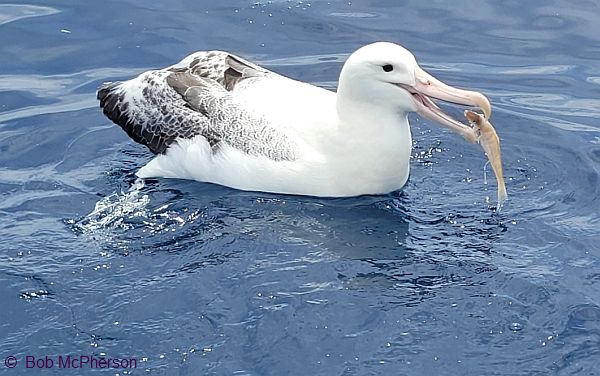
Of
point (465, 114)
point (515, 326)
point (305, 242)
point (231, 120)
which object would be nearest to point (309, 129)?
point (231, 120)

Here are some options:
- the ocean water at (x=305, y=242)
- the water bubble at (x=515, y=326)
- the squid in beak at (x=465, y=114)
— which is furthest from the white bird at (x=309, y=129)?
the water bubble at (x=515, y=326)

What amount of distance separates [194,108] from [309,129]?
1004mm

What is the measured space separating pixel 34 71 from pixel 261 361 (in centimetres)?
559

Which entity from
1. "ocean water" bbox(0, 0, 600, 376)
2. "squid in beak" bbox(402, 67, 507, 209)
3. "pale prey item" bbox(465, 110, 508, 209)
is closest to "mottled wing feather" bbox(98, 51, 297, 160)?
"ocean water" bbox(0, 0, 600, 376)

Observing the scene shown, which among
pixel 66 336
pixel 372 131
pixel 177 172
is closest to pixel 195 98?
pixel 177 172

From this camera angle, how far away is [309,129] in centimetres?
948

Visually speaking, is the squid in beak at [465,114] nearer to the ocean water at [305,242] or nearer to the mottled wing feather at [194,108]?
the ocean water at [305,242]

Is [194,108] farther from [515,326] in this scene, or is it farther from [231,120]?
[515,326]

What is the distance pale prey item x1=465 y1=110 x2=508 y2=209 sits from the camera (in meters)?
9.10

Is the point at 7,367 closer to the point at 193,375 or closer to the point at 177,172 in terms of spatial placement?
the point at 193,375

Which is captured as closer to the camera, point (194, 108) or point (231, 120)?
point (231, 120)

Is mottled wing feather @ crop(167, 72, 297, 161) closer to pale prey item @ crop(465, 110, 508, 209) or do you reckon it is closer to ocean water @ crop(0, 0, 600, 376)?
ocean water @ crop(0, 0, 600, 376)

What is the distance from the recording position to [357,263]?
28.4 ft

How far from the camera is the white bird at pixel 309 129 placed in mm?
9273
